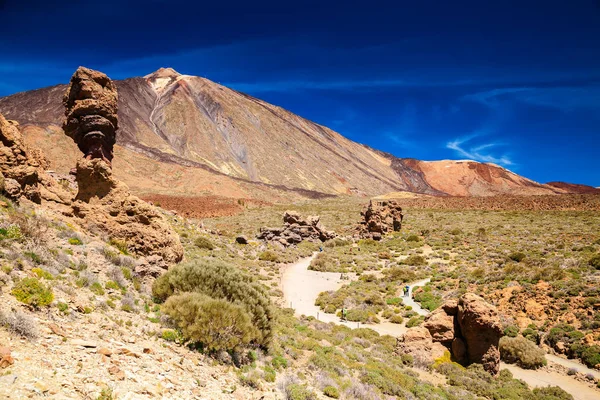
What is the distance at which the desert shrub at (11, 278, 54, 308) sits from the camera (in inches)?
236

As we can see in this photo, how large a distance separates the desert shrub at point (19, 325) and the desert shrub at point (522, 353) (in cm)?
1571

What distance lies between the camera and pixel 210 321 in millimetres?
7770

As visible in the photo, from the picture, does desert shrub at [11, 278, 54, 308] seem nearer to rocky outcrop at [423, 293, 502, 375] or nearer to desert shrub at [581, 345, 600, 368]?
rocky outcrop at [423, 293, 502, 375]

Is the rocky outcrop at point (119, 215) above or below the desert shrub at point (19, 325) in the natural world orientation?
above

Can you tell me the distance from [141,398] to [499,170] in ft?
642

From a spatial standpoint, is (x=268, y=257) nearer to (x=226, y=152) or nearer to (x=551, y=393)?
(x=551, y=393)

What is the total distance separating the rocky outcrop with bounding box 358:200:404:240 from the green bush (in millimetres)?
32706

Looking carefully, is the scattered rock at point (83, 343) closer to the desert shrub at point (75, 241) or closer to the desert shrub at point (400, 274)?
the desert shrub at point (75, 241)

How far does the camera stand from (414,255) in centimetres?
3056

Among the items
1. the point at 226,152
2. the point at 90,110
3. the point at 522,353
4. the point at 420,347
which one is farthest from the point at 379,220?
the point at 226,152

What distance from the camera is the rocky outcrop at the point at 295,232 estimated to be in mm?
37812

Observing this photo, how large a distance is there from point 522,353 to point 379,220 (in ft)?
91.4

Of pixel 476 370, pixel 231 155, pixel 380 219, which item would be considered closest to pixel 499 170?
pixel 231 155

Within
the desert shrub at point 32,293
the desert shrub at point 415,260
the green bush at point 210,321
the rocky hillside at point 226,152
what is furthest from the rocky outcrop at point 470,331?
the rocky hillside at point 226,152
